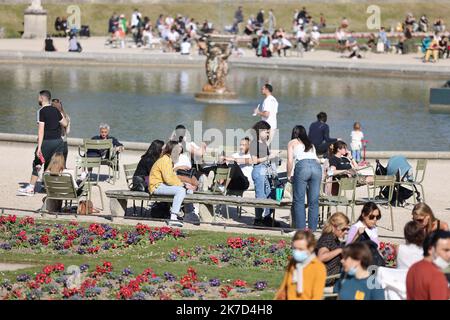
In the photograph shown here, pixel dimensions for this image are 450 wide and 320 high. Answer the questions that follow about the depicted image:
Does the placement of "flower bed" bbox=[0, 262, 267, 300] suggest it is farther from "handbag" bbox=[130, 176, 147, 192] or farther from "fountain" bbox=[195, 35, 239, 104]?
"fountain" bbox=[195, 35, 239, 104]

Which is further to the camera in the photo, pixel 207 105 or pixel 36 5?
pixel 36 5

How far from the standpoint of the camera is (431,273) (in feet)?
33.0

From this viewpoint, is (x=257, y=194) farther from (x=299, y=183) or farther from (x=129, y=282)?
(x=129, y=282)

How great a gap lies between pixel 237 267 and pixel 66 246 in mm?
2087

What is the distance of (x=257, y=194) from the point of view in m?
17.2

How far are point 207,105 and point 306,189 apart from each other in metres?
17.4

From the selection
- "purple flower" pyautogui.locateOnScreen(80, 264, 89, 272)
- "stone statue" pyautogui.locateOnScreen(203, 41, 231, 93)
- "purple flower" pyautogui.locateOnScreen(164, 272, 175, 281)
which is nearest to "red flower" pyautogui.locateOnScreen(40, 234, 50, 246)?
"purple flower" pyautogui.locateOnScreen(80, 264, 89, 272)

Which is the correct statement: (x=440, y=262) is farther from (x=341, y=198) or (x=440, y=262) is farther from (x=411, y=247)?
(x=341, y=198)

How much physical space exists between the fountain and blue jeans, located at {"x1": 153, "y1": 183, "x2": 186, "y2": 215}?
56.0 ft

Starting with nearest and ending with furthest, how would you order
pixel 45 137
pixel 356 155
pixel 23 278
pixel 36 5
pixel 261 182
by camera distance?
pixel 23 278, pixel 261 182, pixel 45 137, pixel 356 155, pixel 36 5

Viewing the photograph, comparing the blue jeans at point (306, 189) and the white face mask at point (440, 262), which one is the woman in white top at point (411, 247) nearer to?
the white face mask at point (440, 262)

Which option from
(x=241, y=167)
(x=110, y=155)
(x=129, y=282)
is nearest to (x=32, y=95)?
(x=110, y=155)

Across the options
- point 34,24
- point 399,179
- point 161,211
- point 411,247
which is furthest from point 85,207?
point 34,24

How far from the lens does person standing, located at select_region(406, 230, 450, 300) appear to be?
32.8 ft
